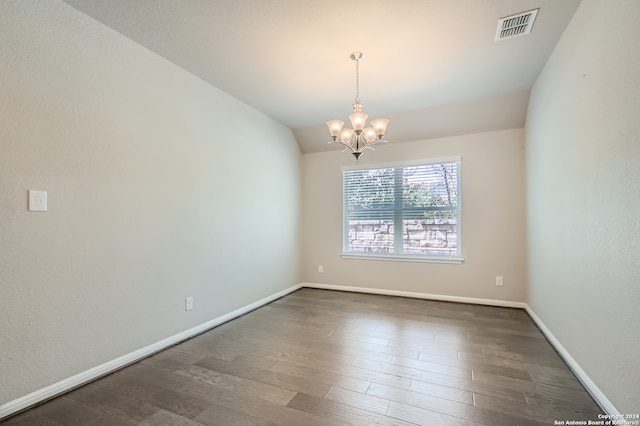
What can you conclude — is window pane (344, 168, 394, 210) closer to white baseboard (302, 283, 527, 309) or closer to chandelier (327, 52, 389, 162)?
white baseboard (302, 283, 527, 309)

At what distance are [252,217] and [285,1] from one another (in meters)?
2.46

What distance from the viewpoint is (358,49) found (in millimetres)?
2514

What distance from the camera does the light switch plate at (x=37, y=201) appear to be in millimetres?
1842

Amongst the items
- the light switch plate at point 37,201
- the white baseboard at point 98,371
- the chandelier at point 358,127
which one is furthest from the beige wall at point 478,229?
the light switch plate at point 37,201

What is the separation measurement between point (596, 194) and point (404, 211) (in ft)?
8.69

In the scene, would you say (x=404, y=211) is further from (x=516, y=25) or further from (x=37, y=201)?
(x=37, y=201)

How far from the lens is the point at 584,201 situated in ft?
6.68

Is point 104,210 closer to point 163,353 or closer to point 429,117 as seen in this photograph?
point 163,353

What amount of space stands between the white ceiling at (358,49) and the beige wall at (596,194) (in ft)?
1.36

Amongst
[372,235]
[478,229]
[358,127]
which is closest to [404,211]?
[372,235]

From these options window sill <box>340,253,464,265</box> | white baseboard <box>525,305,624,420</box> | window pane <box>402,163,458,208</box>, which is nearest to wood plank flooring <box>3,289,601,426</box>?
white baseboard <box>525,305,624,420</box>

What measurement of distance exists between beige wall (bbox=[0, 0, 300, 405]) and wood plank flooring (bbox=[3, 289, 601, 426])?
1.12 ft

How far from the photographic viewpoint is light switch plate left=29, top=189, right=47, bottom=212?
6.04ft

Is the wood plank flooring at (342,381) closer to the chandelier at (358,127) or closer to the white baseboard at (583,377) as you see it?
the white baseboard at (583,377)
